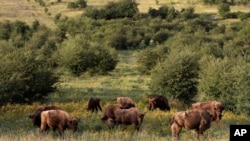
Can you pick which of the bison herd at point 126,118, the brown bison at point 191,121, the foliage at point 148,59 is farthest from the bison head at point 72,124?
the foliage at point 148,59

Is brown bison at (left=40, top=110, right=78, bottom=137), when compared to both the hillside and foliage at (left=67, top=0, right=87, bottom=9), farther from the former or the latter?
foliage at (left=67, top=0, right=87, bottom=9)

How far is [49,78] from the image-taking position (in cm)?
2716

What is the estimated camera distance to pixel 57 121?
15.4 m

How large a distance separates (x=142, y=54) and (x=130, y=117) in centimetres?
2986

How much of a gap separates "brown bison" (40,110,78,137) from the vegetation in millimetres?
591

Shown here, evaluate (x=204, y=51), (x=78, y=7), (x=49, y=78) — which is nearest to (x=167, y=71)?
(x=49, y=78)

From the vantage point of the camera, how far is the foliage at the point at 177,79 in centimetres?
2933

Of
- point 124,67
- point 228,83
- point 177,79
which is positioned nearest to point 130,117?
point 228,83

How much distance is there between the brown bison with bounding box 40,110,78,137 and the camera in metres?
15.4

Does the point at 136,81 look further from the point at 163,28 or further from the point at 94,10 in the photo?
the point at 94,10

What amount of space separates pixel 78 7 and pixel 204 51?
178 ft

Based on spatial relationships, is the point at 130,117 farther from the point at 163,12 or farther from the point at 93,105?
the point at 163,12

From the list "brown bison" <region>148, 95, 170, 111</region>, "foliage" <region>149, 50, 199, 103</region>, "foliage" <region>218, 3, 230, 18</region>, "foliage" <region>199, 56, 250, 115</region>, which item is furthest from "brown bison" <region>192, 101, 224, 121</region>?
"foliage" <region>218, 3, 230, 18</region>

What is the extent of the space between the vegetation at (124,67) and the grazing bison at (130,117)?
1.41ft
